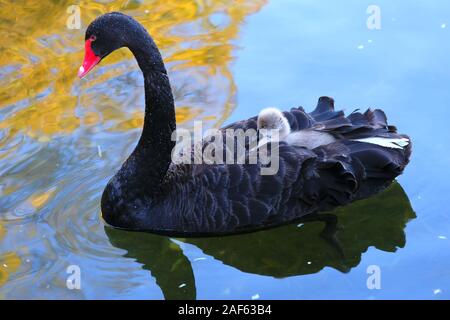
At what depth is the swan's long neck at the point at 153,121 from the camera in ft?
13.7

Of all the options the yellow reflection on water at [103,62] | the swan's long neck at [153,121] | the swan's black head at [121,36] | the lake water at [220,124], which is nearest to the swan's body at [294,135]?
the lake water at [220,124]

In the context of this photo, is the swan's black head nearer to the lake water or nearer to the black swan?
the black swan

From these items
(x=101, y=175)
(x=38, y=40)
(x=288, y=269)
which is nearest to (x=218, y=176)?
(x=288, y=269)

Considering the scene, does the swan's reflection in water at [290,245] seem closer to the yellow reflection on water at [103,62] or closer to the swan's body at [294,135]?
the swan's body at [294,135]

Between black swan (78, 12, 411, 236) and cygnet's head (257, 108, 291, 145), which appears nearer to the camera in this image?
black swan (78, 12, 411, 236)

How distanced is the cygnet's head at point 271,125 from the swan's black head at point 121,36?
674 millimetres

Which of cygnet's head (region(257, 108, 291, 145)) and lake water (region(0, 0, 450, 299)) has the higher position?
cygnet's head (region(257, 108, 291, 145))

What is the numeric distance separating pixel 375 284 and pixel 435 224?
0.59m

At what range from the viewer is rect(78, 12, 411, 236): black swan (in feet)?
14.2

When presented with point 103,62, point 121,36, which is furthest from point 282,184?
point 103,62

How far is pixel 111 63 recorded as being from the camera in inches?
241

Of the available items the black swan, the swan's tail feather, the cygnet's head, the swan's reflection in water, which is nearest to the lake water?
the swan's reflection in water

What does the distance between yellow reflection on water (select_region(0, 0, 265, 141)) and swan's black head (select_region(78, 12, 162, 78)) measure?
1251 mm

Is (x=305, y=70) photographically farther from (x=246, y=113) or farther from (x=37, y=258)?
(x=37, y=258)
